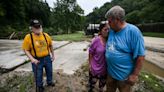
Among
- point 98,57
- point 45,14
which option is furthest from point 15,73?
point 45,14

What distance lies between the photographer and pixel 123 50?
10.2ft

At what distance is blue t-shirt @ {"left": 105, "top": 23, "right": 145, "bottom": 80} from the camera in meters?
3.02

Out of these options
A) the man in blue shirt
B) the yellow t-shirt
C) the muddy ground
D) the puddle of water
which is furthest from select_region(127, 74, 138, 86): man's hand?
the puddle of water

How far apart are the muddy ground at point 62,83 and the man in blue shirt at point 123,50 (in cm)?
200

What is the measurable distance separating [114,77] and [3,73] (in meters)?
4.32

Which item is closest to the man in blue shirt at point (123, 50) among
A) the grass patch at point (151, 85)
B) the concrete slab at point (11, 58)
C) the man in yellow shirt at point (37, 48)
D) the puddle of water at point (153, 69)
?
the man in yellow shirt at point (37, 48)

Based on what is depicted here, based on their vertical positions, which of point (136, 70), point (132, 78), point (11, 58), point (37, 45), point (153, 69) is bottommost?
point (153, 69)

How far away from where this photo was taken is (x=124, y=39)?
10.1ft

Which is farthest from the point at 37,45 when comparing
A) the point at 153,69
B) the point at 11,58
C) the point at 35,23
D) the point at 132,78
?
the point at 153,69

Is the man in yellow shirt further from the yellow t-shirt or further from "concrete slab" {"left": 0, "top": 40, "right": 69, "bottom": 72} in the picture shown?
"concrete slab" {"left": 0, "top": 40, "right": 69, "bottom": 72}

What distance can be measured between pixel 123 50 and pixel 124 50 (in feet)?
0.04

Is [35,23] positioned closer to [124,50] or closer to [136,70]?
[124,50]

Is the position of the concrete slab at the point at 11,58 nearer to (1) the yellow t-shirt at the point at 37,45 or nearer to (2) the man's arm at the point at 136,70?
(1) the yellow t-shirt at the point at 37,45

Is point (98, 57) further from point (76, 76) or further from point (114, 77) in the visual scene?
point (76, 76)
